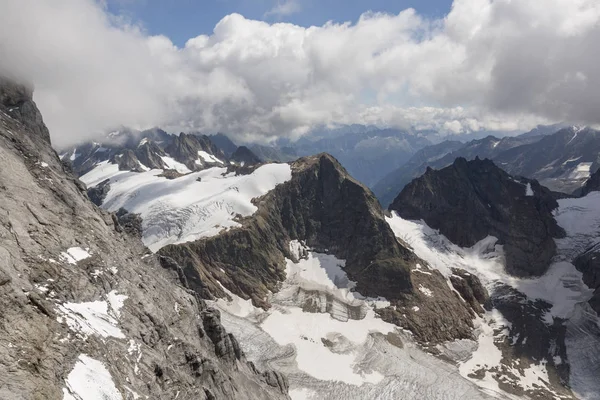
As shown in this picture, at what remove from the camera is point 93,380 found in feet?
103

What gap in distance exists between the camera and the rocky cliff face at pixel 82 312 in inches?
1169

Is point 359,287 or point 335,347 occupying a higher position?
point 359,287

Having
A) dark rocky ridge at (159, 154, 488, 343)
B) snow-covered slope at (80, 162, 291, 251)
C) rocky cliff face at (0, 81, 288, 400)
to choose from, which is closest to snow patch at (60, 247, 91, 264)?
rocky cliff face at (0, 81, 288, 400)

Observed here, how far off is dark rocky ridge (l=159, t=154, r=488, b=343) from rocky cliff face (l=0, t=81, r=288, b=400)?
207ft

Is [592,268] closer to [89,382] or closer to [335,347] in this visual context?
[335,347]

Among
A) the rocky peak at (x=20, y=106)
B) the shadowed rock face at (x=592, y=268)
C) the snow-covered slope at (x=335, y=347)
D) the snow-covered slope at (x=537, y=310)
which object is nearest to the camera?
the rocky peak at (x=20, y=106)

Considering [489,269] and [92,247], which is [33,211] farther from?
[489,269]

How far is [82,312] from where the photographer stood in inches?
1553

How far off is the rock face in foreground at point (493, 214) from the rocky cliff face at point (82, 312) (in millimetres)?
128389

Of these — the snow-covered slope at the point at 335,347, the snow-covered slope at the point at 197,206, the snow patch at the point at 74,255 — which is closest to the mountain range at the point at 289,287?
the snow patch at the point at 74,255

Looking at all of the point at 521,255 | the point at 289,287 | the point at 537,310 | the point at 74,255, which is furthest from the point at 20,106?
the point at 521,255

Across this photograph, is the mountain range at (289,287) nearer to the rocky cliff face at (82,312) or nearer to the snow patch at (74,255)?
the rocky cliff face at (82,312)

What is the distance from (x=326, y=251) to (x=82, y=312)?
5058 inches

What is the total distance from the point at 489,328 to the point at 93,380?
417ft
